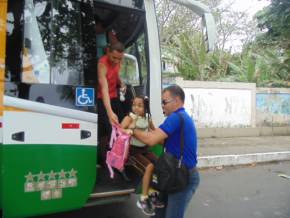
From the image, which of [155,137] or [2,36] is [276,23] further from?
[2,36]

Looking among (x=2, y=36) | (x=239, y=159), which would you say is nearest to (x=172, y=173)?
(x=2, y=36)

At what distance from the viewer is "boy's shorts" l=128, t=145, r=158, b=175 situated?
4.63 m

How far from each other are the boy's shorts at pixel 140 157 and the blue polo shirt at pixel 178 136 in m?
1.12

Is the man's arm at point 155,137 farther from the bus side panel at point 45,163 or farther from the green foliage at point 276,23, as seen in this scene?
the green foliage at point 276,23

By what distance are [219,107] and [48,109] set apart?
9072 millimetres

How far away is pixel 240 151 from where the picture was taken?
1002 centimetres

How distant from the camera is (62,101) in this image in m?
3.87

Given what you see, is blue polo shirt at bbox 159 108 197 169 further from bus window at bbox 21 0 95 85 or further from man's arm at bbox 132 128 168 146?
bus window at bbox 21 0 95 85

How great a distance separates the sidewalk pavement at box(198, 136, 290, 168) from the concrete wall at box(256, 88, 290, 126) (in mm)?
950

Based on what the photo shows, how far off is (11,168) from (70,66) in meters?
1.10

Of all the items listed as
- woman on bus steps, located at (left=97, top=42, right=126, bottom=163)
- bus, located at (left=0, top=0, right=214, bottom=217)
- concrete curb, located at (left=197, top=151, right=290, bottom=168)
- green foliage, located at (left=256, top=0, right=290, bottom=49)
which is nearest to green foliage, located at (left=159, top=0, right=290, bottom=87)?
green foliage, located at (left=256, top=0, right=290, bottom=49)

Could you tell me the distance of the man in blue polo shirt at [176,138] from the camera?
3424 millimetres

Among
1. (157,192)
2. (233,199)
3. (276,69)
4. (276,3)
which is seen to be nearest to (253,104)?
(276,69)

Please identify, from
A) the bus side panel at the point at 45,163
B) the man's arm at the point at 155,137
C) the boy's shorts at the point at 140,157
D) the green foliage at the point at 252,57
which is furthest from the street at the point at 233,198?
the green foliage at the point at 252,57
